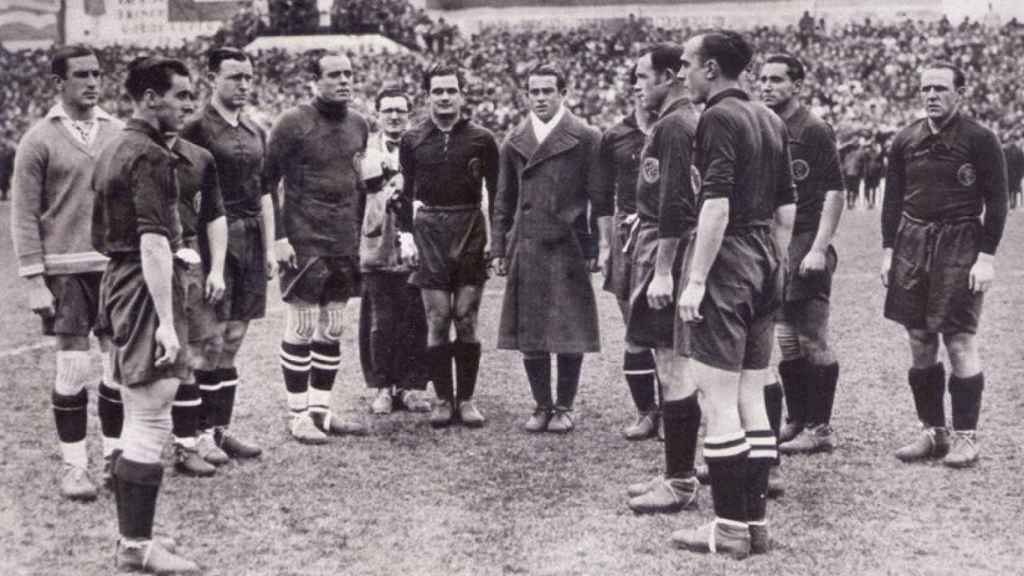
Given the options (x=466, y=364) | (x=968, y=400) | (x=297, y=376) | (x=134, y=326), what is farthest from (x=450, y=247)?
(x=968, y=400)

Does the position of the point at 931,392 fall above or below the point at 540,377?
above

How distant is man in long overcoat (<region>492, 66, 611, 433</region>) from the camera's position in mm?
7441

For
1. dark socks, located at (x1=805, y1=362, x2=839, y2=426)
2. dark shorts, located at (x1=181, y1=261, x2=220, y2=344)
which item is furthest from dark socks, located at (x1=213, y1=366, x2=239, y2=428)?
dark socks, located at (x1=805, y1=362, x2=839, y2=426)

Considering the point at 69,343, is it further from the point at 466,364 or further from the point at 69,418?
the point at 466,364

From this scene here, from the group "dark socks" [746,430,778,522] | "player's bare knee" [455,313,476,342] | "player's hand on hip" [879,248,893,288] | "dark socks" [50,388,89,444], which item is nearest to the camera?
"dark socks" [746,430,778,522]

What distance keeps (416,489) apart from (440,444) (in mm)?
1072

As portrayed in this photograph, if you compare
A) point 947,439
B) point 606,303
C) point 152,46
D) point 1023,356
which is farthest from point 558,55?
point 947,439

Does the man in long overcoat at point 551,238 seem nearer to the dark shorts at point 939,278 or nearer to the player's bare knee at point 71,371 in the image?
the dark shorts at point 939,278

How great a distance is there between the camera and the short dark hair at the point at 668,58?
6184mm

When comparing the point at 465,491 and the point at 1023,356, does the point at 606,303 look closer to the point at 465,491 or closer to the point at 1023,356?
the point at 1023,356

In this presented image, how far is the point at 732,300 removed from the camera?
4.95 m

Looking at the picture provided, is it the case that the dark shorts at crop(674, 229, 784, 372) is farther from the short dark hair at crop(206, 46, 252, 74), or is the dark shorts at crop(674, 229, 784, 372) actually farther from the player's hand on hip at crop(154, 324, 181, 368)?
the short dark hair at crop(206, 46, 252, 74)

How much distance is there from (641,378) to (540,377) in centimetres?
64

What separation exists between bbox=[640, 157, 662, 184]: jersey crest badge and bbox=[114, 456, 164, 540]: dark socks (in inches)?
114
